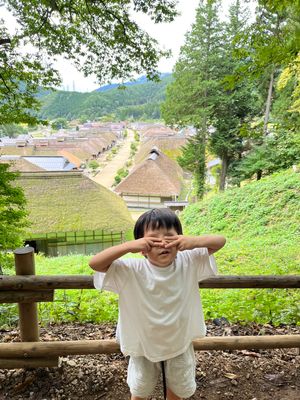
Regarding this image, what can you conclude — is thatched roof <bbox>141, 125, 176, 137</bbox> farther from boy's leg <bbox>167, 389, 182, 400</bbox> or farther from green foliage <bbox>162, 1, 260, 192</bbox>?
boy's leg <bbox>167, 389, 182, 400</bbox>

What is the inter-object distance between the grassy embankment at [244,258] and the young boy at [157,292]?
2.47 meters

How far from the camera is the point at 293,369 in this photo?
3.00 meters

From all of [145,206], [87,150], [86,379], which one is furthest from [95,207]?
[87,150]

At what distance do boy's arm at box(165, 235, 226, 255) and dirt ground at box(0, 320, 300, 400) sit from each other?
1.68 m

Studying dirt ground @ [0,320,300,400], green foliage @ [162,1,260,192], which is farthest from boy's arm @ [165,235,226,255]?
green foliage @ [162,1,260,192]

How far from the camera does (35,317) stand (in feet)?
9.30

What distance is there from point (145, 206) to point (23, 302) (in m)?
25.0

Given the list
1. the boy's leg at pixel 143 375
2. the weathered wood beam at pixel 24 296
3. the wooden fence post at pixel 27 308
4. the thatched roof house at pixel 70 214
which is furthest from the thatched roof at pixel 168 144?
the boy's leg at pixel 143 375

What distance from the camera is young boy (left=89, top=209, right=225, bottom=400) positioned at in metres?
1.73

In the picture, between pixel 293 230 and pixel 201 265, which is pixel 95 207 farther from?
pixel 201 265

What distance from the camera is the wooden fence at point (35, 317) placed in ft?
8.58

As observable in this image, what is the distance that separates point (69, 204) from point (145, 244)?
62.4ft

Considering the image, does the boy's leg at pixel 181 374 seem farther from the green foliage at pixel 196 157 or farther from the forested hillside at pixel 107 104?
the forested hillside at pixel 107 104

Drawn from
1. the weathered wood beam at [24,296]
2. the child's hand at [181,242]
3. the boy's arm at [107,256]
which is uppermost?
the child's hand at [181,242]
